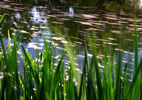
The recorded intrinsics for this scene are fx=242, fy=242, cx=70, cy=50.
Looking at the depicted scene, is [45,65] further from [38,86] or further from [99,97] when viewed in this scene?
[99,97]

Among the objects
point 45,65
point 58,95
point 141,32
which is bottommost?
point 141,32

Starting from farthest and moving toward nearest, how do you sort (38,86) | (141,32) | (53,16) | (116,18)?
(116,18), (53,16), (141,32), (38,86)

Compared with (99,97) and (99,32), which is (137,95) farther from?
(99,32)

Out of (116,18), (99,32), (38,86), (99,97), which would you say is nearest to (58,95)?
(38,86)

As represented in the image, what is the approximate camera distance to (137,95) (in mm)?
878

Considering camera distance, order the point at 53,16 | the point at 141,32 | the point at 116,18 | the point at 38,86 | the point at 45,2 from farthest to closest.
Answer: the point at 45,2, the point at 116,18, the point at 53,16, the point at 141,32, the point at 38,86

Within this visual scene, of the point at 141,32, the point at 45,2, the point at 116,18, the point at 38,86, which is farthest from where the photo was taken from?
the point at 45,2

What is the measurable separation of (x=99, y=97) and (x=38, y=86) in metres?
0.25

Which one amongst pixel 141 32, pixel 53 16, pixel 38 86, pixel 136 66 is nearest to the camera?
pixel 136 66

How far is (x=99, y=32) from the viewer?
4.62 metres

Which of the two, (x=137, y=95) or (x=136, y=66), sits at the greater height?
(x=136, y=66)

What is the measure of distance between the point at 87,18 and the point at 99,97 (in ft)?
16.9

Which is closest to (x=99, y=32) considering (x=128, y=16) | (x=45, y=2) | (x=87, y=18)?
(x=87, y=18)

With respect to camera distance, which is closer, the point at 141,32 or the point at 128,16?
the point at 141,32
